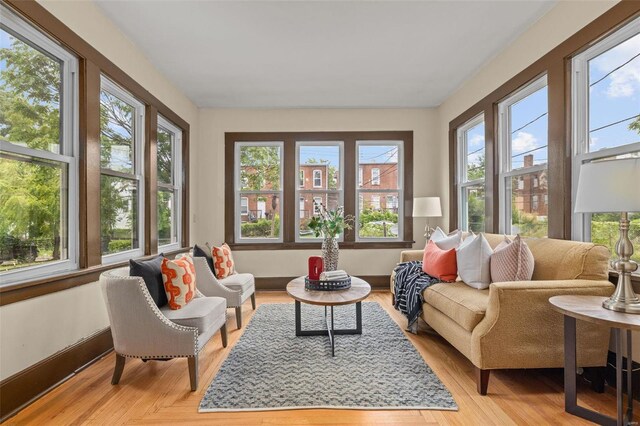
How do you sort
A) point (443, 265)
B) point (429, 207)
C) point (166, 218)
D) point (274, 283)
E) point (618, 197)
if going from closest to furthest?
point (618, 197)
point (443, 265)
point (166, 218)
point (429, 207)
point (274, 283)

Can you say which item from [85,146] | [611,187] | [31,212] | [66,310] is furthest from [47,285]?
[611,187]

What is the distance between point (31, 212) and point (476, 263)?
10.7 feet

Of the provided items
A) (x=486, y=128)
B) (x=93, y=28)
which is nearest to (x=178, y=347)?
(x=93, y=28)

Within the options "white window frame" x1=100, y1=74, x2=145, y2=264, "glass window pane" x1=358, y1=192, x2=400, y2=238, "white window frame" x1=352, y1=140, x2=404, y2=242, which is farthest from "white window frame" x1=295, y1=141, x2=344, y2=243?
"white window frame" x1=100, y1=74, x2=145, y2=264

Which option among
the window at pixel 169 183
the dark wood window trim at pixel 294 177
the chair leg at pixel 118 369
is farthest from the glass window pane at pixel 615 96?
the window at pixel 169 183

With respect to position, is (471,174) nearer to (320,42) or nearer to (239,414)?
(320,42)

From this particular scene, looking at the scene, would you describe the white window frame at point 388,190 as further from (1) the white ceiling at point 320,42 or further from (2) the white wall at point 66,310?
(2) the white wall at point 66,310

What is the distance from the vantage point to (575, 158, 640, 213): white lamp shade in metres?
1.60

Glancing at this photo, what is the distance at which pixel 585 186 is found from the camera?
1.77 metres

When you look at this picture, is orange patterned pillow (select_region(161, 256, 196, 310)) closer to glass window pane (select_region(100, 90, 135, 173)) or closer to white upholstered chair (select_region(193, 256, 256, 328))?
white upholstered chair (select_region(193, 256, 256, 328))

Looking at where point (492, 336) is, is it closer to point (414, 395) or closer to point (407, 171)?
point (414, 395)

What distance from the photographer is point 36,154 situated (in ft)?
7.25

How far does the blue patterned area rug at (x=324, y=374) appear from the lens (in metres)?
2.00

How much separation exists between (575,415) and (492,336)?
0.55m
